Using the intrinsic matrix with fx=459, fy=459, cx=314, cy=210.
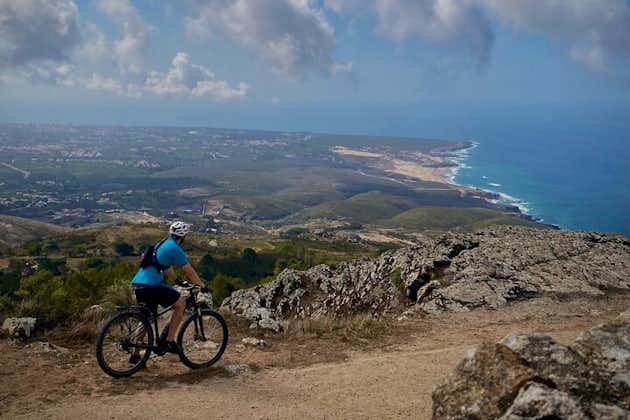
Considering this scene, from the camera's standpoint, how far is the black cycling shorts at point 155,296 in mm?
10258

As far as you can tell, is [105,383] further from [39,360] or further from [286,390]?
[286,390]

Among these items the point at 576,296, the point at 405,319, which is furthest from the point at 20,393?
the point at 576,296

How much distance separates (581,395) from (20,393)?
10.3 meters

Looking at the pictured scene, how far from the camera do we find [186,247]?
11012 cm

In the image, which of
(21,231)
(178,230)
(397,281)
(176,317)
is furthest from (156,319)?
(21,231)

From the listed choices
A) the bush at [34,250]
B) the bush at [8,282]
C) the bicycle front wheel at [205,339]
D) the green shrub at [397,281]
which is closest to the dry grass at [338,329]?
the bicycle front wheel at [205,339]

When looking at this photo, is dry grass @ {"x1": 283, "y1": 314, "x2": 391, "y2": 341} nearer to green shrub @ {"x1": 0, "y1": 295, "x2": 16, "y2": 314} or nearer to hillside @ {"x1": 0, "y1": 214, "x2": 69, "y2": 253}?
green shrub @ {"x1": 0, "y1": 295, "x2": 16, "y2": 314}

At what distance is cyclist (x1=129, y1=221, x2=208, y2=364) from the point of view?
10.2m

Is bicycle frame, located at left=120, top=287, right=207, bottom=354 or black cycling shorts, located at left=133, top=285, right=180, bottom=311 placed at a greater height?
black cycling shorts, located at left=133, top=285, right=180, bottom=311

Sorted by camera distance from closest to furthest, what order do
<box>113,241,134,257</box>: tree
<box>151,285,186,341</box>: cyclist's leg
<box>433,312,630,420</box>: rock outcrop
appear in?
<box>433,312,630,420</box>: rock outcrop
<box>151,285,186,341</box>: cyclist's leg
<box>113,241,134,257</box>: tree

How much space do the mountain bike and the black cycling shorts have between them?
0.17m

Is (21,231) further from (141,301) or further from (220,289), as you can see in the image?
(141,301)

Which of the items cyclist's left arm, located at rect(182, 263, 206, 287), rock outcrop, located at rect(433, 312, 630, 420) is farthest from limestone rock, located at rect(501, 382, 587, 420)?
cyclist's left arm, located at rect(182, 263, 206, 287)

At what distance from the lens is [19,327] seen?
12688 millimetres
